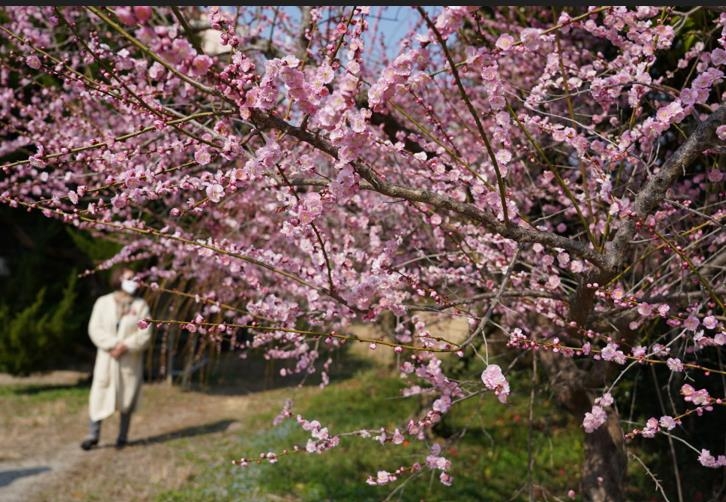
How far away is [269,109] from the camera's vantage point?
1.59 m

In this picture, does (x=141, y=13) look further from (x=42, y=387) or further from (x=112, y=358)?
(x=42, y=387)

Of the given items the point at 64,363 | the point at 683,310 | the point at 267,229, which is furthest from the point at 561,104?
the point at 64,363

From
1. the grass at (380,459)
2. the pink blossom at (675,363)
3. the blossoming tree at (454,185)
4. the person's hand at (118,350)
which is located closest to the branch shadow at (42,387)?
the grass at (380,459)

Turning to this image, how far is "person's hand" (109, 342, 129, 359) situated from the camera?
6566 millimetres

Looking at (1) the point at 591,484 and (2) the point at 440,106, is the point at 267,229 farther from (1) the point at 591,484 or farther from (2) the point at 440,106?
(1) the point at 591,484

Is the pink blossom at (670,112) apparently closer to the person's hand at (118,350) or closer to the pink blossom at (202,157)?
the pink blossom at (202,157)

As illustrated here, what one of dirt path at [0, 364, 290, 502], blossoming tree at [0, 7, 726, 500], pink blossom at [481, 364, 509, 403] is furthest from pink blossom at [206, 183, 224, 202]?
dirt path at [0, 364, 290, 502]

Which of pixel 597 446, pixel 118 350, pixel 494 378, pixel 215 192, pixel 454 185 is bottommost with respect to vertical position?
pixel 597 446

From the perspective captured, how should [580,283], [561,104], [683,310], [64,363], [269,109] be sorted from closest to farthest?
[269,109] → [580,283] → [683,310] → [561,104] → [64,363]

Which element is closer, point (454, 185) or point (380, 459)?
point (454, 185)

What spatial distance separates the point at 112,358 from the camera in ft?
21.9

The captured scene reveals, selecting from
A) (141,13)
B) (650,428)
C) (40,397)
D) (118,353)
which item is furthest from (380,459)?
(40,397)

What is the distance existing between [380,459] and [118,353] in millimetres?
2838

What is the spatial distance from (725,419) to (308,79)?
468cm
